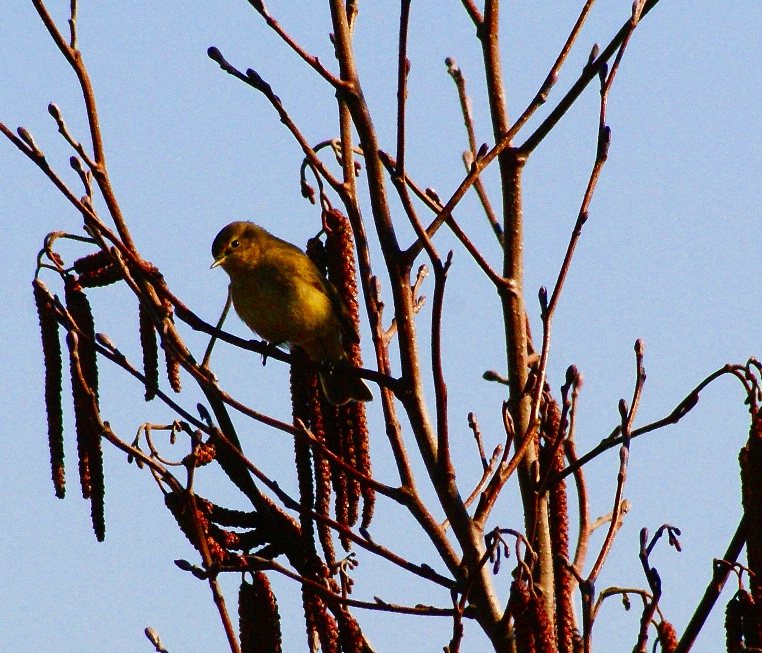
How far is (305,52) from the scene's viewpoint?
2867 mm

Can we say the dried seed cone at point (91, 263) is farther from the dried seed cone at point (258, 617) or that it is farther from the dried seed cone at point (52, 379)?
the dried seed cone at point (258, 617)

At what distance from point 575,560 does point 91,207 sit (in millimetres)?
2008

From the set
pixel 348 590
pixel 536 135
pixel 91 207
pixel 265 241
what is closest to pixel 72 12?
pixel 91 207

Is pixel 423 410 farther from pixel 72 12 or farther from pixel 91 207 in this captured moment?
pixel 72 12

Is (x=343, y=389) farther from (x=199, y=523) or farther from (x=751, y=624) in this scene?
(x=751, y=624)

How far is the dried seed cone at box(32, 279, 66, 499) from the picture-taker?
10.3ft

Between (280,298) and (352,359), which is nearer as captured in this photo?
(352,359)

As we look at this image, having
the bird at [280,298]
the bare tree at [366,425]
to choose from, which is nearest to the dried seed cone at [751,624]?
the bare tree at [366,425]

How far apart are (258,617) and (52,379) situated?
2.91 feet

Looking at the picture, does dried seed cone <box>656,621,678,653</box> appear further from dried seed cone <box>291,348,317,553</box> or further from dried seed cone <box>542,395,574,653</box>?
dried seed cone <box>291,348,317,553</box>

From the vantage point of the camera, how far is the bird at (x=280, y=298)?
606cm

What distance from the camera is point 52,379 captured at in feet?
10.4

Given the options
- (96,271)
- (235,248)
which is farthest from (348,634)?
(235,248)

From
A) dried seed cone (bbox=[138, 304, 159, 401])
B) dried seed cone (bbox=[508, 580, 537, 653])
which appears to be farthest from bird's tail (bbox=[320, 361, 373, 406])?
dried seed cone (bbox=[508, 580, 537, 653])
